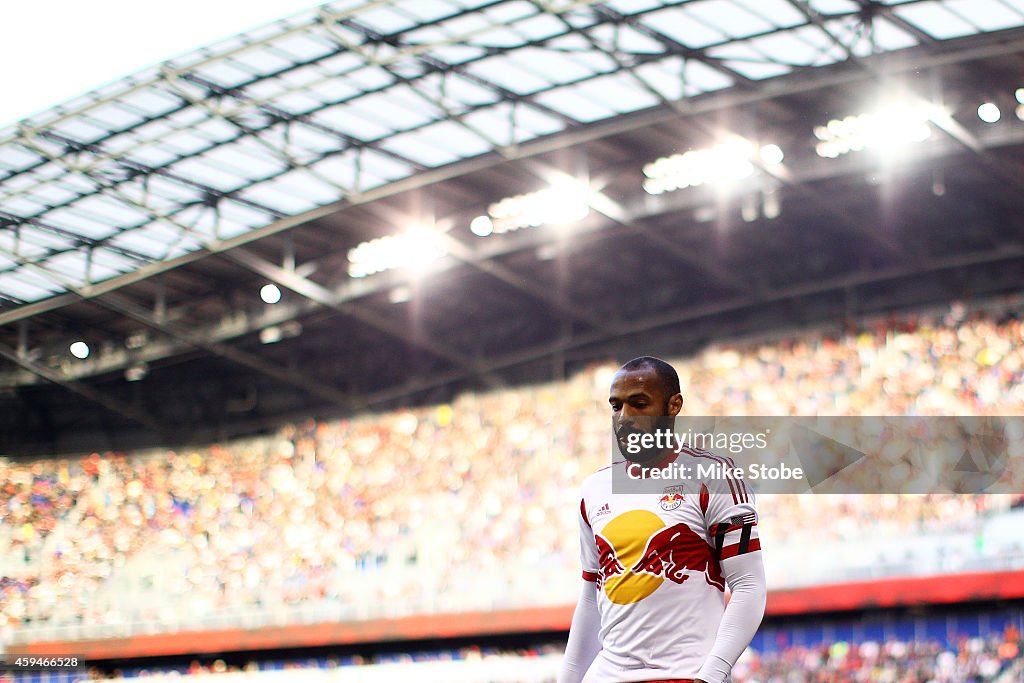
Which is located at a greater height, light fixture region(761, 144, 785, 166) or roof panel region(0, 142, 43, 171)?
roof panel region(0, 142, 43, 171)

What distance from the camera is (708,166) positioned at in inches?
872

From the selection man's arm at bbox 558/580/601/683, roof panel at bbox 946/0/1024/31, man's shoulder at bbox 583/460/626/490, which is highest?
roof panel at bbox 946/0/1024/31

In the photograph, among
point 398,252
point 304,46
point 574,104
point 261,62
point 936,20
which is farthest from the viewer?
point 398,252

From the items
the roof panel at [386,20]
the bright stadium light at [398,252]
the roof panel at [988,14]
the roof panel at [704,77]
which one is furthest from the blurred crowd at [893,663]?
the roof panel at [386,20]

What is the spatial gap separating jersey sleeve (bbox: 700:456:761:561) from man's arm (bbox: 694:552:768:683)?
0.03 meters

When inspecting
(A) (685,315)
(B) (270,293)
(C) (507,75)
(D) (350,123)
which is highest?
(C) (507,75)

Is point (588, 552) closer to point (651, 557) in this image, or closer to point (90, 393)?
point (651, 557)

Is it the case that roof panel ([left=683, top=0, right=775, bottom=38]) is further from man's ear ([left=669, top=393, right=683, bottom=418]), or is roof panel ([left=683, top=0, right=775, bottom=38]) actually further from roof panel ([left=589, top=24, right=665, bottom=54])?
man's ear ([left=669, top=393, right=683, bottom=418])

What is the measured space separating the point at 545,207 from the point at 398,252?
11.4 ft

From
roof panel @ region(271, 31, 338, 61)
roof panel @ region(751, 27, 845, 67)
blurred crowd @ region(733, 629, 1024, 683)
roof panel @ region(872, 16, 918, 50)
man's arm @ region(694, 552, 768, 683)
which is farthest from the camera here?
roof panel @ region(271, 31, 338, 61)

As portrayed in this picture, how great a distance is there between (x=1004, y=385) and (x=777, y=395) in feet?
14.2

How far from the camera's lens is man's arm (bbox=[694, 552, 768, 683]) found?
3031 millimetres

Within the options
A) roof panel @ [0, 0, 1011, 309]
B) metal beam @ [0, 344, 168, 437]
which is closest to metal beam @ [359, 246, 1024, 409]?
metal beam @ [0, 344, 168, 437]

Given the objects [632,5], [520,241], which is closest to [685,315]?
[520,241]
